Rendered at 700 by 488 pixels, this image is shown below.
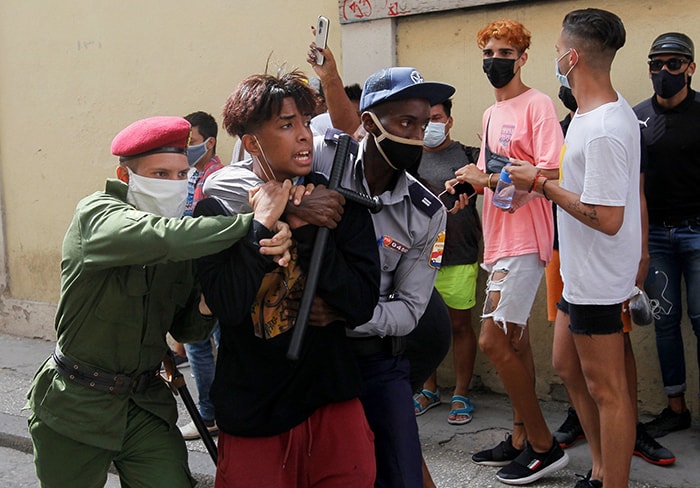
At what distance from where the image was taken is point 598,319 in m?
3.56

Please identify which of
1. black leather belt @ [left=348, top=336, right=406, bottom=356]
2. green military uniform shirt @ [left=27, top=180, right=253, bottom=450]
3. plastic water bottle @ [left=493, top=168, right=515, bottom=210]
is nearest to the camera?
green military uniform shirt @ [left=27, top=180, right=253, bottom=450]

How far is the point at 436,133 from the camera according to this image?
516cm

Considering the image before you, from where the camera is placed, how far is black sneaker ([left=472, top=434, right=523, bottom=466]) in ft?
14.8

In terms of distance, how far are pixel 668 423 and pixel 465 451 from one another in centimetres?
111

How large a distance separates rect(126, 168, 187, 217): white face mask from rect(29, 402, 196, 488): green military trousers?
2.20ft

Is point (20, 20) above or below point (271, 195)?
above

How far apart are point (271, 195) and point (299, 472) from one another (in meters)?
0.85

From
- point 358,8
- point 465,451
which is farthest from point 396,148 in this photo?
point 358,8

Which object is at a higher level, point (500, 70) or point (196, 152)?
point (500, 70)

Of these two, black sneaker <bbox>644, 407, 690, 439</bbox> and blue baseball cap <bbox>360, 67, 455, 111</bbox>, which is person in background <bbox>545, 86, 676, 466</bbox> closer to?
black sneaker <bbox>644, 407, 690, 439</bbox>

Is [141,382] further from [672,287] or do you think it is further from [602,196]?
[672,287]

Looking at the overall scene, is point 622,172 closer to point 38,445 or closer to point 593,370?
point 593,370

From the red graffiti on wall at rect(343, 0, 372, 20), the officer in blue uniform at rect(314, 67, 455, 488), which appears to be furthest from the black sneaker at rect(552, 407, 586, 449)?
the red graffiti on wall at rect(343, 0, 372, 20)

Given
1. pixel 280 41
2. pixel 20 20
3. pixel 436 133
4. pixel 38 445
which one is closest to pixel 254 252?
pixel 38 445
